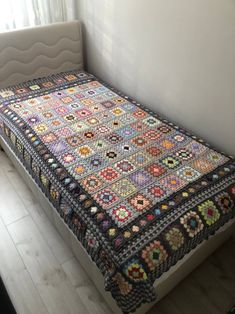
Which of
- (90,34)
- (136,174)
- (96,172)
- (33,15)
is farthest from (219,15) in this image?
(33,15)

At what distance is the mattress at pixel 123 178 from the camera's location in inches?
42.7

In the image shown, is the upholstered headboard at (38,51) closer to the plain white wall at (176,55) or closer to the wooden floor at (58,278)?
the plain white wall at (176,55)

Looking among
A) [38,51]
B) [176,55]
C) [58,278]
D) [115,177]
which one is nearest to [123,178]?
[115,177]

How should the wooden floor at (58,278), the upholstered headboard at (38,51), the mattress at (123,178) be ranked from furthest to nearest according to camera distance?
the upholstered headboard at (38,51)
the wooden floor at (58,278)
the mattress at (123,178)

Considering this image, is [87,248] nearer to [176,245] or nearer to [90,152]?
[176,245]

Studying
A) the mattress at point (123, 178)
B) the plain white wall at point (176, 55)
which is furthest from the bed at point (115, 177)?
the plain white wall at point (176, 55)

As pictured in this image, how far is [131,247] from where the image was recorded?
1.07 metres

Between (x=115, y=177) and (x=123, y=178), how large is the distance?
0.04 meters

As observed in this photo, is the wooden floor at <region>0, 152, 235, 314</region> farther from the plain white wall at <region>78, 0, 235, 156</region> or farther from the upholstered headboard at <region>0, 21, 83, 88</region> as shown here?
the upholstered headboard at <region>0, 21, 83, 88</region>

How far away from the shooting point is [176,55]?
5.50 feet

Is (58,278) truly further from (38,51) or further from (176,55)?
(38,51)

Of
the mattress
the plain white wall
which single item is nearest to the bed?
the mattress

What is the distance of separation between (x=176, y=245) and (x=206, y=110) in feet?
2.88

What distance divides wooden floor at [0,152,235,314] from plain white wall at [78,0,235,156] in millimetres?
737
